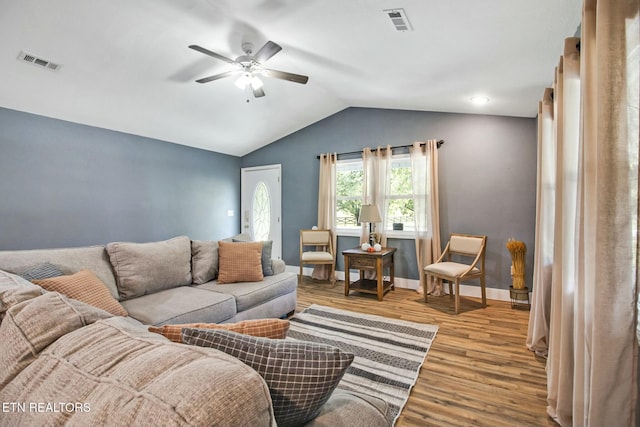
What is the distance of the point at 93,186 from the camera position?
4004mm

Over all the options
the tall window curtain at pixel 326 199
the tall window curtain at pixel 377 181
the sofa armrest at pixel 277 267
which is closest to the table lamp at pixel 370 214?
the tall window curtain at pixel 377 181

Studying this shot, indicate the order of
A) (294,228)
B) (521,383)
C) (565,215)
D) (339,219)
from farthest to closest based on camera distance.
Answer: (294,228) < (339,219) < (521,383) < (565,215)

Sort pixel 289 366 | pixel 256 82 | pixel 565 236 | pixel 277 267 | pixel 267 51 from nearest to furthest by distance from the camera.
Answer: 1. pixel 289 366
2. pixel 565 236
3. pixel 267 51
4. pixel 256 82
5. pixel 277 267

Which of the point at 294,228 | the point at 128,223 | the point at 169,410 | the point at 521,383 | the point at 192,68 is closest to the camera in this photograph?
the point at 169,410

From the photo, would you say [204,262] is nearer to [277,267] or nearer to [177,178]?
[277,267]

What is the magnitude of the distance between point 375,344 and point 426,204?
2.32 metres

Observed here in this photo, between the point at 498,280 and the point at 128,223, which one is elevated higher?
the point at 128,223

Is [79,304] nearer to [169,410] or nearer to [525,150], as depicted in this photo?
[169,410]

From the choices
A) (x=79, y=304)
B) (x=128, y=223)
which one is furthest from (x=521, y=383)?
(x=128, y=223)

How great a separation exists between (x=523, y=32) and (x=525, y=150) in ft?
7.05

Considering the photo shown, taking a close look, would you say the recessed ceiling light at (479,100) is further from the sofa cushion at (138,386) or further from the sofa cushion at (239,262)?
the sofa cushion at (138,386)

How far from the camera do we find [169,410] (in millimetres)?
467

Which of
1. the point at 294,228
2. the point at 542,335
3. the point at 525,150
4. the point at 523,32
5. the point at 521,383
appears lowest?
the point at 521,383

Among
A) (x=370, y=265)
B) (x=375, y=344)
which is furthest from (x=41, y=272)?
(x=370, y=265)
